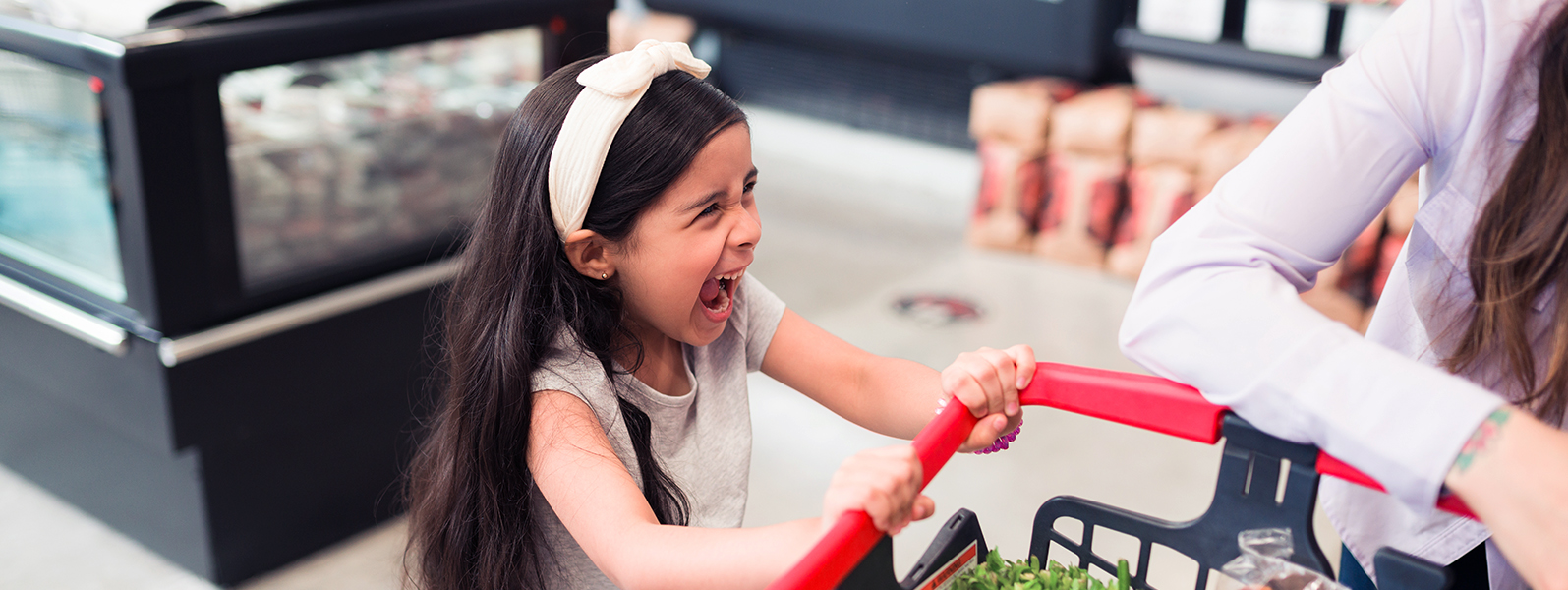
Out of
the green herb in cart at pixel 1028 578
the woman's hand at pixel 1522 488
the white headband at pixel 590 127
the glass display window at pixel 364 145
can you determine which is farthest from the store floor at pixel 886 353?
the glass display window at pixel 364 145

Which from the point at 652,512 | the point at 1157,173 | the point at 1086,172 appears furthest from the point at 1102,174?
the point at 652,512

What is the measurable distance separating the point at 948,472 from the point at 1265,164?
6.00ft

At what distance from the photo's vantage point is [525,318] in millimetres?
1127

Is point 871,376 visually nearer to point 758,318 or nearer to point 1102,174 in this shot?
point 758,318

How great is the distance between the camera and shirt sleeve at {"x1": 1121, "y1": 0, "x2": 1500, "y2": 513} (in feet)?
2.79

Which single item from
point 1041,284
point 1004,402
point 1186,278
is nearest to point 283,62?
point 1004,402

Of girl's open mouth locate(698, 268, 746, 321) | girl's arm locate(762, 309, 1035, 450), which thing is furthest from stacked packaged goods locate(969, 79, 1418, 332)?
girl's open mouth locate(698, 268, 746, 321)

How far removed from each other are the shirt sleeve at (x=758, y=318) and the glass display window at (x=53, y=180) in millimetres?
1411

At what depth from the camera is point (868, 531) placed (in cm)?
82

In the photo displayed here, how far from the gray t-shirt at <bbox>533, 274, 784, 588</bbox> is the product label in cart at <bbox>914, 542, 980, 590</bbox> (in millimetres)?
294

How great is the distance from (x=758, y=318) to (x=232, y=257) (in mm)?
1225

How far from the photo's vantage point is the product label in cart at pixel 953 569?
0.96 m

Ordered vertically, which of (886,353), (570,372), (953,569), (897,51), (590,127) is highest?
(590,127)

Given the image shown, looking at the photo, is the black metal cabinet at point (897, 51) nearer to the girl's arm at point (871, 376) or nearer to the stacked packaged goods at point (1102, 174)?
the stacked packaged goods at point (1102, 174)
